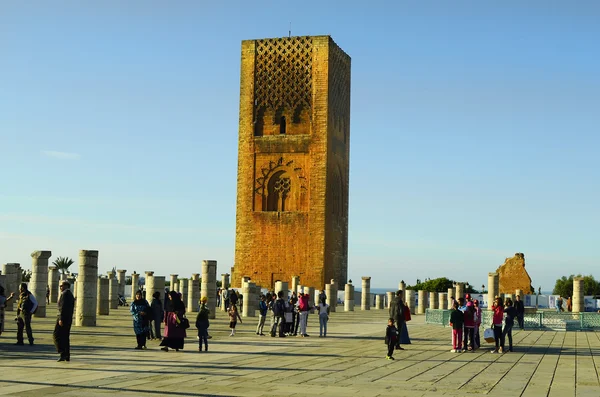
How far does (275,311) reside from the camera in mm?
19516

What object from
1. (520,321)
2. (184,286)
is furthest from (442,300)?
(520,321)

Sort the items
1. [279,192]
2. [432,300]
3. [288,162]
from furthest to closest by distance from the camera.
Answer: [279,192] → [288,162] → [432,300]

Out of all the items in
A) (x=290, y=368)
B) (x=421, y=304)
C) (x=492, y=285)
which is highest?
(x=492, y=285)

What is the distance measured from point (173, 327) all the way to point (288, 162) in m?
32.6

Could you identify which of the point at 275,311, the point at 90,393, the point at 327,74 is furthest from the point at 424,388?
the point at 327,74

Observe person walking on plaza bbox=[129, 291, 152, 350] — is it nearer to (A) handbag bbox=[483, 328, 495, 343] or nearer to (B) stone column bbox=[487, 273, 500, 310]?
(A) handbag bbox=[483, 328, 495, 343]

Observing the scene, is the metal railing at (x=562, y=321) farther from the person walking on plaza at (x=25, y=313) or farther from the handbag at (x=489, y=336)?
the person walking on plaza at (x=25, y=313)

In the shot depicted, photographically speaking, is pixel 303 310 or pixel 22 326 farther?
pixel 303 310

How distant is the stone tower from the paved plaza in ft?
89.1

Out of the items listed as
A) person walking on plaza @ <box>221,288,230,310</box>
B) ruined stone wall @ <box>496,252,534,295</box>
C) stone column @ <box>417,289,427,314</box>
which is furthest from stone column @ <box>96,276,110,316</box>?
ruined stone wall @ <box>496,252,534,295</box>

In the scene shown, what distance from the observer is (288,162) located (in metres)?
47.3

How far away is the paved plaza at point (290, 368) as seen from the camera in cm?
1016

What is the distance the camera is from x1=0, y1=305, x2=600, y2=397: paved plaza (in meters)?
10.2

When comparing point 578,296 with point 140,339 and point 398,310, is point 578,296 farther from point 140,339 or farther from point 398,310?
point 140,339
